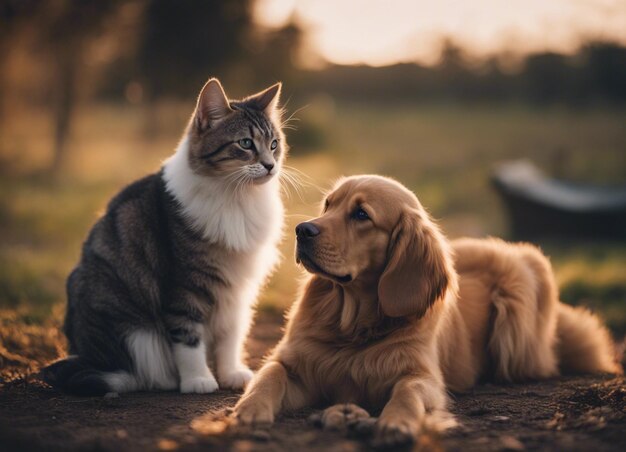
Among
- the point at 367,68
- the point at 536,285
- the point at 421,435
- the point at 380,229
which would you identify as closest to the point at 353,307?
the point at 380,229

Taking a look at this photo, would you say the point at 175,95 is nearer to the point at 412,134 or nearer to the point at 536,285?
the point at 412,134

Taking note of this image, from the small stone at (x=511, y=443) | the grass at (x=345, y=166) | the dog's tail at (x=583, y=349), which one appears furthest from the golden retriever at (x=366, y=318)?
the grass at (x=345, y=166)

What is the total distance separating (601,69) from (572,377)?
14.0m

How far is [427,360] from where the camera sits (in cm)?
346

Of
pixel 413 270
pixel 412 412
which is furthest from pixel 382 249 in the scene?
pixel 412 412

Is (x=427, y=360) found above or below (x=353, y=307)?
below

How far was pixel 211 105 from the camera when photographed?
4449 mm

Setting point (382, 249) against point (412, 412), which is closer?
point (412, 412)

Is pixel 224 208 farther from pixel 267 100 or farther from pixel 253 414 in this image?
pixel 253 414

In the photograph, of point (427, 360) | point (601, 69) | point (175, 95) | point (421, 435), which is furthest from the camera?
point (175, 95)

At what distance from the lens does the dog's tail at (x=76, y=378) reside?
12.2 feet

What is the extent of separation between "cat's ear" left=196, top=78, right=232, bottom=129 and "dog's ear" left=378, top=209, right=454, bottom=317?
171 centimetres

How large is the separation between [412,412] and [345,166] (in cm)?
1455

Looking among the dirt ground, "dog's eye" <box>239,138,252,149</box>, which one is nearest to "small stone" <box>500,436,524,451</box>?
the dirt ground
